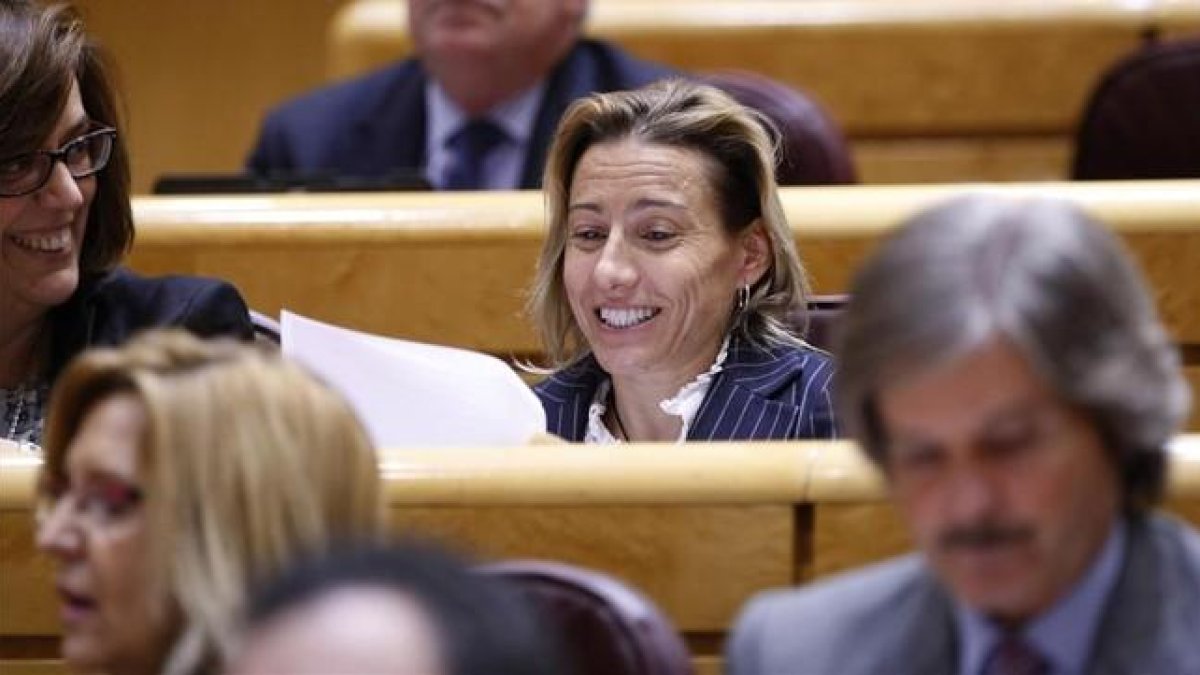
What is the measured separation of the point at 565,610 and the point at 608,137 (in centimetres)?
72

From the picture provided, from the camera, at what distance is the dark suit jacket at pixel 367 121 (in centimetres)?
259

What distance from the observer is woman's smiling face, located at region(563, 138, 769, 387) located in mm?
1839

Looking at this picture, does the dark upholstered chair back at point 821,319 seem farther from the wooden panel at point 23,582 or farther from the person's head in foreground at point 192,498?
the person's head in foreground at point 192,498

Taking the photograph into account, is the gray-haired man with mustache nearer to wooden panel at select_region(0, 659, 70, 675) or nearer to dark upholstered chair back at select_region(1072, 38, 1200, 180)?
wooden panel at select_region(0, 659, 70, 675)

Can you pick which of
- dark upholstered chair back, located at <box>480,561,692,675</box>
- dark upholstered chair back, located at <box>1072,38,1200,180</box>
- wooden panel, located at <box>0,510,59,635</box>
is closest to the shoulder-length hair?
dark upholstered chair back, located at <box>480,561,692,675</box>

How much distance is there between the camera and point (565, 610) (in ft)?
3.96

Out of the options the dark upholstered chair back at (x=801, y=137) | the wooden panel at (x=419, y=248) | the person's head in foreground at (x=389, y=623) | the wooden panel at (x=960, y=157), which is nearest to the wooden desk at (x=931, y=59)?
the wooden panel at (x=960, y=157)

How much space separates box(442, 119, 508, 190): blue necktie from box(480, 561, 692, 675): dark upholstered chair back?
1.38 metres

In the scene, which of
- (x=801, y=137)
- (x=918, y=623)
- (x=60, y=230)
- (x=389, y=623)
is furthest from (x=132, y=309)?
(x=389, y=623)

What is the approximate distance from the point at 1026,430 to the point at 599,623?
24 centimetres

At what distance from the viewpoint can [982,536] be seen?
1035 millimetres

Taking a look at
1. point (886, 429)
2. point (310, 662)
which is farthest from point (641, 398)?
point (310, 662)

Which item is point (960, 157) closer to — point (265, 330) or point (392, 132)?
point (392, 132)

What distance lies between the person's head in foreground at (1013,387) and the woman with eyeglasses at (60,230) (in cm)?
81
